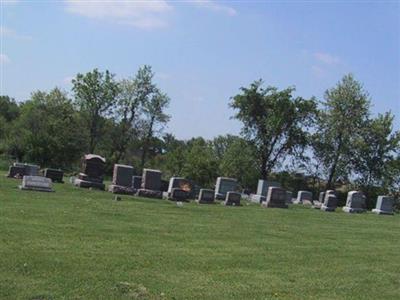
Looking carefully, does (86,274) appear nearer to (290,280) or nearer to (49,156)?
(290,280)

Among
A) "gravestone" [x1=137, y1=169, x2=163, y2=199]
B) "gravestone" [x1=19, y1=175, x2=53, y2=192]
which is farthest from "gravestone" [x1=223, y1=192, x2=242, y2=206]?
"gravestone" [x1=19, y1=175, x2=53, y2=192]

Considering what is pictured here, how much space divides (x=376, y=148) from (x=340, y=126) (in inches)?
132

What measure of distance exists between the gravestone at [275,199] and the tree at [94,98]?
34.0 meters

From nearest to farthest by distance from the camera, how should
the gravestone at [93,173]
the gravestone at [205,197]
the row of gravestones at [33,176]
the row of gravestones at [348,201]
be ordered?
the row of gravestones at [33,176] → the gravestone at [205,197] → the gravestone at [93,173] → the row of gravestones at [348,201]

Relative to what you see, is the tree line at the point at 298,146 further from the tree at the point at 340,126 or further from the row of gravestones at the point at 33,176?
the row of gravestones at the point at 33,176

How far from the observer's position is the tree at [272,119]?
44.9m

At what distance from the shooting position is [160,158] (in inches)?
2835

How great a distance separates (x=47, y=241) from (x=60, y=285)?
291 centimetres

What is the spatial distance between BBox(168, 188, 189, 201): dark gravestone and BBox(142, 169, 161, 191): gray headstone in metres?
1.01

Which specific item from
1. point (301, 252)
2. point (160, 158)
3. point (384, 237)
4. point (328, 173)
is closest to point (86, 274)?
point (301, 252)

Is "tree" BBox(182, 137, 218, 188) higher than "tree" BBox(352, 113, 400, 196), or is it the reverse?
"tree" BBox(352, 113, 400, 196)

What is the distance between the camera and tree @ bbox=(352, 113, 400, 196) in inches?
1762

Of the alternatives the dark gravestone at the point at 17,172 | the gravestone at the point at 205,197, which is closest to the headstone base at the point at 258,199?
the gravestone at the point at 205,197

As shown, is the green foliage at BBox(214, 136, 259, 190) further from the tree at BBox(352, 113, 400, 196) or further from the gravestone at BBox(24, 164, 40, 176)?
the gravestone at BBox(24, 164, 40, 176)
